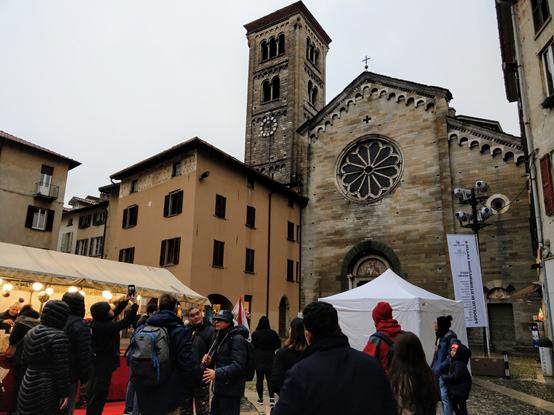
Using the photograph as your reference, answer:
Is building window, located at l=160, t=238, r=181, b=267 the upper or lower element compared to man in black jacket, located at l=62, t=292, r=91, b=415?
upper

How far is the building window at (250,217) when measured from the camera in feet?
78.3

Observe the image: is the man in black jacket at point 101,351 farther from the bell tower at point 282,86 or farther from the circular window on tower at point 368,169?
the bell tower at point 282,86

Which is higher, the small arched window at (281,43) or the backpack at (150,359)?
the small arched window at (281,43)

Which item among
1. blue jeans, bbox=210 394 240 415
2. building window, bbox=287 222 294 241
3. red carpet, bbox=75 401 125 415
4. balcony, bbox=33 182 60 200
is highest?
balcony, bbox=33 182 60 200

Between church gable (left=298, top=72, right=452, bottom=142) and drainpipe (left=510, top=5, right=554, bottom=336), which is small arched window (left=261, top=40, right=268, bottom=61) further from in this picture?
drainpipe (left=510, top=5, right=554, bottom=336)

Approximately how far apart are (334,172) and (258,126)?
9987mm

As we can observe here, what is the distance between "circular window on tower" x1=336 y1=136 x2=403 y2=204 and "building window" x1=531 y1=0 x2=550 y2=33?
39.8 feet

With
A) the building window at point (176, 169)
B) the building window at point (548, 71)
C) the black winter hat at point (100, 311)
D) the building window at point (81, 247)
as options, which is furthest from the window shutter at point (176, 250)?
the building window at point (548, 71)

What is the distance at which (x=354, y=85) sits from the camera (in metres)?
27.7

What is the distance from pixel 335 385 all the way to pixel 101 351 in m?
4.82

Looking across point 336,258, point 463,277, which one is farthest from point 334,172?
point 463,277

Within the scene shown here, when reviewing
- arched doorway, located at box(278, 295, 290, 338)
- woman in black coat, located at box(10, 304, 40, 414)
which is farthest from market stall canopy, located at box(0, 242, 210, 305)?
arched doorway, located at box(278, 295, 290, 338)

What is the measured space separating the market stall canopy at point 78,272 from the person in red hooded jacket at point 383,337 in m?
8.47

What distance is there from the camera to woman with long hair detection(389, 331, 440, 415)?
3.62 meters
